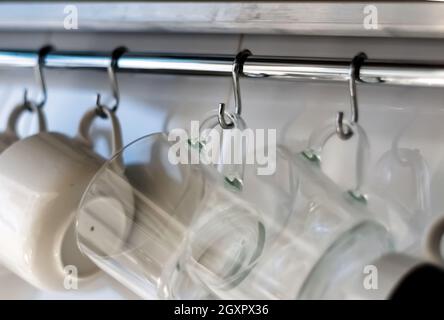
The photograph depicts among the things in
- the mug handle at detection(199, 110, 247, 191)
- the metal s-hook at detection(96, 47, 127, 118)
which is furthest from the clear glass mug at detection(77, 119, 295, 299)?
the metal s-hook at detection(96, 47, 127, 118)

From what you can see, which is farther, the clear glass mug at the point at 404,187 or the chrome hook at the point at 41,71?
the chrome hook at the point at 41,71

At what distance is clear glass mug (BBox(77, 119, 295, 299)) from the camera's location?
0.52 meters

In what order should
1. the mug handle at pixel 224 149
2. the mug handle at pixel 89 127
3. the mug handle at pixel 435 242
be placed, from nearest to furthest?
the mug handle at pixel 435 242 < the mug handle at pixel 224 149 < the mug handle at pixel 89 127

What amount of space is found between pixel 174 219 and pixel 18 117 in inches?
11.0

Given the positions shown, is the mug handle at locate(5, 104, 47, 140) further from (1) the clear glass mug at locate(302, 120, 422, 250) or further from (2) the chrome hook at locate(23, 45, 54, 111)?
(1) the clear glass mug at locate(302, 120, 422, 250)

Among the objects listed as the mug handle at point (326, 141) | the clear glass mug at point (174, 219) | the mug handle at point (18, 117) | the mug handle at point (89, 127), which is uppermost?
the mug handle at point (18, 117)

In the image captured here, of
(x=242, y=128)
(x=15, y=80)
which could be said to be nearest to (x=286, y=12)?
(x=242, y=128)

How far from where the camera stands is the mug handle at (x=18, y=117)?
0.70 m

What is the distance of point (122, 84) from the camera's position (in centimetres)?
71

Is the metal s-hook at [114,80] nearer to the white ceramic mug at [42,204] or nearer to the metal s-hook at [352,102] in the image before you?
the white ceramic mug at [42,204]

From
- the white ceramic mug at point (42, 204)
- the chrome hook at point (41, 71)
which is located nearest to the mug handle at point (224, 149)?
the white ceramic mug at point (42, 204)

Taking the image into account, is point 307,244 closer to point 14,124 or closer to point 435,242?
point 435,242

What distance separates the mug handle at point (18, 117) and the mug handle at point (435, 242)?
0.43 metres
